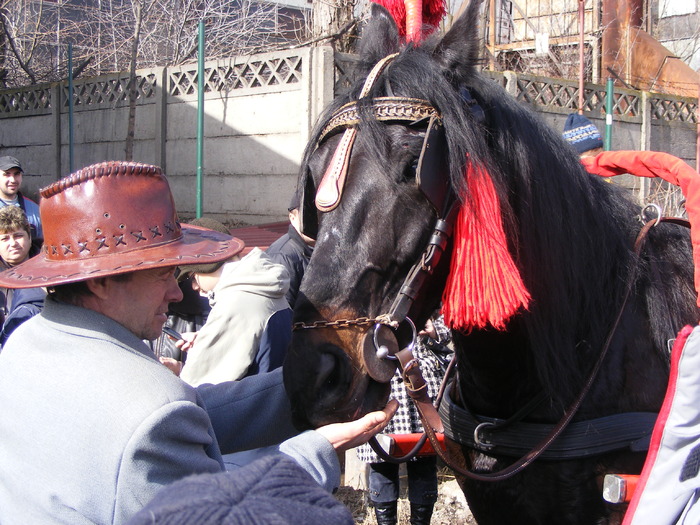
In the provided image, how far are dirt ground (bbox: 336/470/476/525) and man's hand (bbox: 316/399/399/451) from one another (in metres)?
2.38

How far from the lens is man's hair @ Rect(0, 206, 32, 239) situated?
13.7ft

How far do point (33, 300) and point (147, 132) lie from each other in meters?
5.10

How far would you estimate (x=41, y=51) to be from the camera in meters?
12.9

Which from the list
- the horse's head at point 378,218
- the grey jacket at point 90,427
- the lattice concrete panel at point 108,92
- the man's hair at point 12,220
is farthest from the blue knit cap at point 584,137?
the lattice concrete panel at point 108,92

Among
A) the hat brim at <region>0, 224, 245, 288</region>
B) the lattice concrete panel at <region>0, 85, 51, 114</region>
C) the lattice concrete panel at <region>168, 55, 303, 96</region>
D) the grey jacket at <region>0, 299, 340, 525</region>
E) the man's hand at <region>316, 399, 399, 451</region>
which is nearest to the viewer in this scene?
the grey jacket at <region>0, 299, 340, 525</region>

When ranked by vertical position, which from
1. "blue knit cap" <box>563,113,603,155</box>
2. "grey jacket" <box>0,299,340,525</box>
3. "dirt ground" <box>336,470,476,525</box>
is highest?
"blue knit cap" <box>563,113,603,155</box>

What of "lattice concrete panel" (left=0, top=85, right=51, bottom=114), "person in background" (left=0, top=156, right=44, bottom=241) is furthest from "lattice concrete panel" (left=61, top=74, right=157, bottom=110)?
"person in background" (left=0, top=156, right=44, bottom=241)

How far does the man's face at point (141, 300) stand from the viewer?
1.62 meters

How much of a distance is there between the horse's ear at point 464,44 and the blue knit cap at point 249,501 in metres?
1.52

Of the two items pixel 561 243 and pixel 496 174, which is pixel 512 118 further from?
pixel 561 243

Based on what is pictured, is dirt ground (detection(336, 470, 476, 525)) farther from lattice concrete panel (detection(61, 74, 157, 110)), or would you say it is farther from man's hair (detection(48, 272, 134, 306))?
lattice concrete panel (detection(61, 74, 157, 110))

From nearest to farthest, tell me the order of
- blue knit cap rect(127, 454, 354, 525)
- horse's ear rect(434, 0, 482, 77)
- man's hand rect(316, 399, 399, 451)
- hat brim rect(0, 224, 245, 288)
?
blue knit cap rect(127, 454, 354, 525)
hat brim rect(0, 224, 245, 288)
man's hand rect(316, 399, 399, 451)
horse's ear rect(434, 0, 482, 77)

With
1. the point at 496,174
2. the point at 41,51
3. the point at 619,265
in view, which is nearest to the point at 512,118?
the point at 496,174

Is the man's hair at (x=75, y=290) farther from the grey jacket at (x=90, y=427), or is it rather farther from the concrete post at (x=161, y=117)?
the concrete post at (x=161, y=117)
